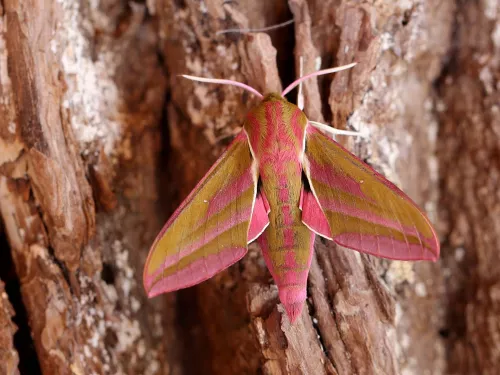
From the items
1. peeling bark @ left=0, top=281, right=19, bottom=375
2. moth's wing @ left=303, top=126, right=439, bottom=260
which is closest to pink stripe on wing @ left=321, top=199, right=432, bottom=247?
moth's wing @ left=303, top=126, right=439, bottom=260

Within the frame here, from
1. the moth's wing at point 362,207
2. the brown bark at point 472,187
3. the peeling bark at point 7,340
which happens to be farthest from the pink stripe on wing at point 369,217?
the peeling bark at point 7,340

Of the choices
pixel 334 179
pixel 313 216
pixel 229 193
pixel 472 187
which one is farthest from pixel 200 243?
pixel 472 187

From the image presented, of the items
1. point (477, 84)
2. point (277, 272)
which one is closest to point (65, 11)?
point (277, 272)

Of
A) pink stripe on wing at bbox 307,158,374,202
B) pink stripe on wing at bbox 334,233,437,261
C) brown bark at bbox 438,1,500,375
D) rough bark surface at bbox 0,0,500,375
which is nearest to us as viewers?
pink stripe on wing at bbox 334,233,437,261

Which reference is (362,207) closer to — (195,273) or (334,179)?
(334,179)

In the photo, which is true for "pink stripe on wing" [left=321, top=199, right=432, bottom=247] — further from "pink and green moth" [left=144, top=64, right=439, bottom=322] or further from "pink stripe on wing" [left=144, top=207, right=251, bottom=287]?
"pink stripe on wing" [left=144, top=207, right=251, bottom=287]

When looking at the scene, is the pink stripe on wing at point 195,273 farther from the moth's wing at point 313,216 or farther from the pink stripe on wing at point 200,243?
the moth's wing at point 313,216
